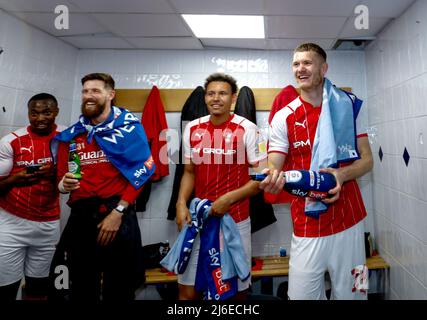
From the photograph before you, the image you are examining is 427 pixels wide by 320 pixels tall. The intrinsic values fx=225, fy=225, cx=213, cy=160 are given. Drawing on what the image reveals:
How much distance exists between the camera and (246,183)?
0.84 m

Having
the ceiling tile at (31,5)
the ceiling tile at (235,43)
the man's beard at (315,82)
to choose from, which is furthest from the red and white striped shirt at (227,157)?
the ceiling tile at (31,5)

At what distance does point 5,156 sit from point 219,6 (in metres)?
0.92

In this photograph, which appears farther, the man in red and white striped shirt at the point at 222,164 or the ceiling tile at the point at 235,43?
the ceiling tile at the point at 235,43

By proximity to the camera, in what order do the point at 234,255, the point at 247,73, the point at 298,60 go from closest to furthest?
the point at 298,60 < the point at 234,255 < the point at 247,73

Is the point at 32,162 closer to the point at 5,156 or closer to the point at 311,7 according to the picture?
the point at 5,156

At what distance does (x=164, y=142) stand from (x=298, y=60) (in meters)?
0.60

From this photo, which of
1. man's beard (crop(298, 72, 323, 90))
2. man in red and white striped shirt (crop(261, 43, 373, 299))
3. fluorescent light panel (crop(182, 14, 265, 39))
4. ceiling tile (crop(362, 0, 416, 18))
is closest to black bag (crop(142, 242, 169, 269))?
man in red and white striped shirt (crop(261, 43, 373, 299))

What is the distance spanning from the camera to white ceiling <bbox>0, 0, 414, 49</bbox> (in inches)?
31.7

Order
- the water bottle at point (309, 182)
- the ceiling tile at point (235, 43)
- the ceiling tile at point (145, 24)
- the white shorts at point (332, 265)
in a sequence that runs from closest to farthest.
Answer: the water bottle at point (309, 182) → the white shorts at point (332, 265) → the ceiling tile at point (145, 24) → the ceiling tile at point (235, 43)

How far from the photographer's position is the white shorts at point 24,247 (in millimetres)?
812

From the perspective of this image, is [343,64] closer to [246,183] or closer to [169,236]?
[246,183]

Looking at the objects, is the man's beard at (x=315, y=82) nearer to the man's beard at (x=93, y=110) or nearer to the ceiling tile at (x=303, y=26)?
the ceiling tile at (x=303, y=26)

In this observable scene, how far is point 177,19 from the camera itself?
90cm

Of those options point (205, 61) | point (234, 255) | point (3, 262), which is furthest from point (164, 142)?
point (3, 262)
